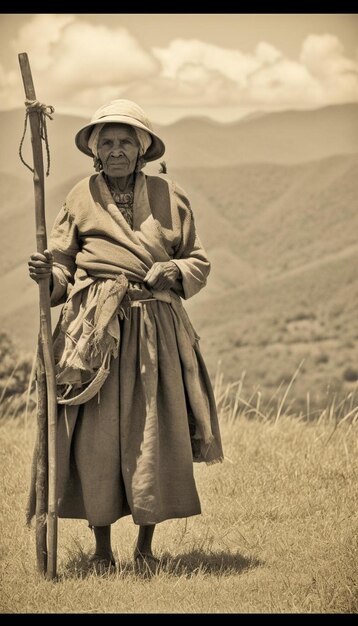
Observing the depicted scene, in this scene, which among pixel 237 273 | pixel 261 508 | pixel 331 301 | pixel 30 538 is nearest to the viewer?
pixel 30 538

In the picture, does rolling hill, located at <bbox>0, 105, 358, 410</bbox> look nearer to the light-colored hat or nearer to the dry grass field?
the dry grass field

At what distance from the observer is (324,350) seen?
14508 millimetres

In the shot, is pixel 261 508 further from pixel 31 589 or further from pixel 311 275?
pixel 311 275

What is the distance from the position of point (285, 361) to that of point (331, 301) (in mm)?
1650

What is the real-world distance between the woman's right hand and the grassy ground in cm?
141

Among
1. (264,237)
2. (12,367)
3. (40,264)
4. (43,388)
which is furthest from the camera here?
(264,237)

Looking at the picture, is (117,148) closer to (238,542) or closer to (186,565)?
(186,565)

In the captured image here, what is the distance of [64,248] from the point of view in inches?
193

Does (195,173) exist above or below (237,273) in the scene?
above

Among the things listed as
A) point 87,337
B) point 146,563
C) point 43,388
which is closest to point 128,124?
point 87,337

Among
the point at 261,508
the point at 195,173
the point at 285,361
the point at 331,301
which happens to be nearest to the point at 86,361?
the point at 261,508

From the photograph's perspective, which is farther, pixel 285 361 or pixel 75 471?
pixel 285 361

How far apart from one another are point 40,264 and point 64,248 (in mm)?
342

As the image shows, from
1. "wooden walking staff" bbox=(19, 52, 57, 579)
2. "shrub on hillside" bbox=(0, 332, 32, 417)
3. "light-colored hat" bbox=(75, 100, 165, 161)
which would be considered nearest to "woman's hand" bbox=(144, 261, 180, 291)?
"wooden walking staff" bbox=(19, 52, 57, 579)
